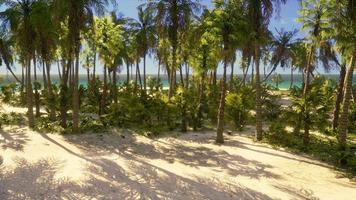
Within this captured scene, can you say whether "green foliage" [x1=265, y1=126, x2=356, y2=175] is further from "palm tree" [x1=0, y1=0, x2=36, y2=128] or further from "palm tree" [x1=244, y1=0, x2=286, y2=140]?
"palm tree" [x1=0, y1=0, x2=36, y2=128]

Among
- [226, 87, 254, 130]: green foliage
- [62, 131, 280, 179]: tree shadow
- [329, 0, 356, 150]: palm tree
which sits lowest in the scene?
[62, 131, 280, 179]: tree shadow

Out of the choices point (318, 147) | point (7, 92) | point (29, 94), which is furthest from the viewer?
point (7, 92)

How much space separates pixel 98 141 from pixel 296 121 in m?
11.2

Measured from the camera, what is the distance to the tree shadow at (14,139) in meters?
17.2

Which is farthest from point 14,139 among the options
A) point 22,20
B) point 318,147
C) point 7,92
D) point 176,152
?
point 7,92

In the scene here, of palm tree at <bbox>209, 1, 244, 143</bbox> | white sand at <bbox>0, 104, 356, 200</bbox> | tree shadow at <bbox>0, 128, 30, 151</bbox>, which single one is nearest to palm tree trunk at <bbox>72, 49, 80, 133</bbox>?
white sand at <bbox>0, 104, 356, 200</bbox>

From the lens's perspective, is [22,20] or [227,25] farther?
[22,20]

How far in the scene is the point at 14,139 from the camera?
18719 millimetres

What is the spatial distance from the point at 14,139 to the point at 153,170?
9103 millimetres

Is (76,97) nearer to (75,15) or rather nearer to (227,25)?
(75,15)

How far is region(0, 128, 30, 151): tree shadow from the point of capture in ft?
56.4

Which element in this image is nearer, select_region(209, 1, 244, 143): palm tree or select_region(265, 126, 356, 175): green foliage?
select_region(265, 126, 356, 175): green foliage

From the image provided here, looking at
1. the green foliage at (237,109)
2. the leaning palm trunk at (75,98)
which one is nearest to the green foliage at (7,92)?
the leaning palm trunk at (75,98)

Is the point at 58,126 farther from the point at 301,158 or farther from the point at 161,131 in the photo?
the point at 301,158
